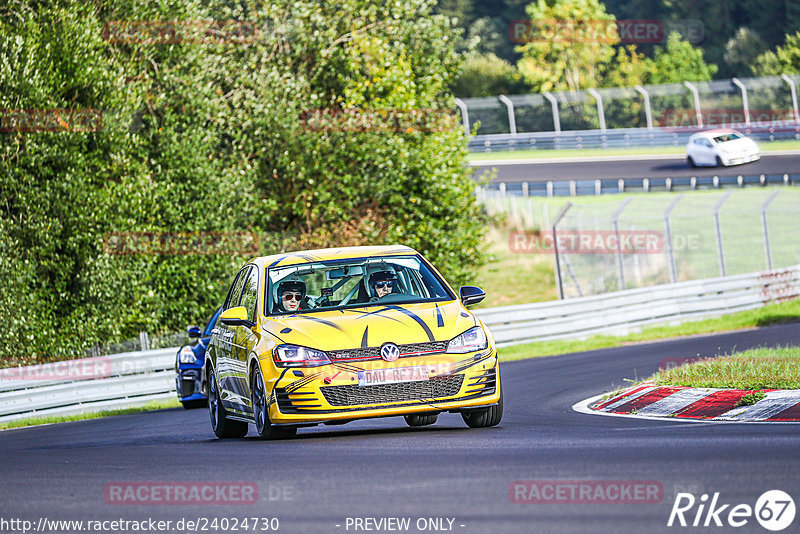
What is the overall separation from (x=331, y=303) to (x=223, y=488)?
3.54 m

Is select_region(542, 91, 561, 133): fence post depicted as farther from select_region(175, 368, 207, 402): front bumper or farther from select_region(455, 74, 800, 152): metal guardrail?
select_region(175, 368, 207, 402): front bumper

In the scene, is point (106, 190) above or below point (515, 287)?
above

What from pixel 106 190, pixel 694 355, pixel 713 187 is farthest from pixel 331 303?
pixel 713 187

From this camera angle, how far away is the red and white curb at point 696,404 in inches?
414

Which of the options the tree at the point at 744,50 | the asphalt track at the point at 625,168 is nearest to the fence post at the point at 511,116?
the asphalt track at the point at 625,168

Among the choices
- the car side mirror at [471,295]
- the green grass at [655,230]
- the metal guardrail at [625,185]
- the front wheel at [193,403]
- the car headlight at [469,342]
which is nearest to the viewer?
the car headlight at [469,342]

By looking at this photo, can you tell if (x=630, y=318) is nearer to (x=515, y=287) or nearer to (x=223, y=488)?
(x=515, y=287)

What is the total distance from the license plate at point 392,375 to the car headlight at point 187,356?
8.57 m

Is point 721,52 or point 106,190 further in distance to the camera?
point 721,52

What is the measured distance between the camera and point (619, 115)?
5981cm

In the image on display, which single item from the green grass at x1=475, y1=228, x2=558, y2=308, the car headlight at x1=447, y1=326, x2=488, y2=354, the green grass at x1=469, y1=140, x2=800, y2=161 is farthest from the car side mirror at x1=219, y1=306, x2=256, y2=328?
the green grass at x1=469, y1=140, x2=800, y2=161

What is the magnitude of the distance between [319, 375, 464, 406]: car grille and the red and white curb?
7.93ft

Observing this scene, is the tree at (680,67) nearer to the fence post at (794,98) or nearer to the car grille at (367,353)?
the fence post at (794,98)

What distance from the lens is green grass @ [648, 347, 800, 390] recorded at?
11734 mm
